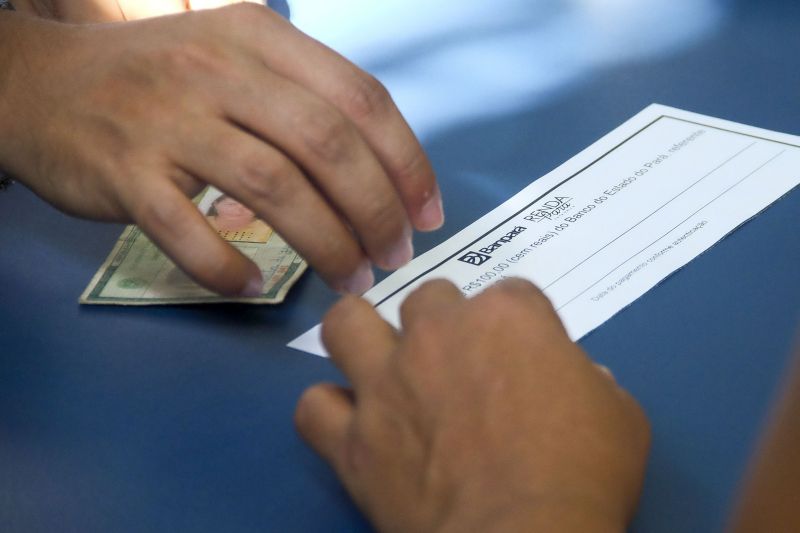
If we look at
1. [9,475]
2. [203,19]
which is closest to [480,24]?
[203,19]

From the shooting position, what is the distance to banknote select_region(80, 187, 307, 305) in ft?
2.65

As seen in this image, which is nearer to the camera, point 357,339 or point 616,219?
point 357,339

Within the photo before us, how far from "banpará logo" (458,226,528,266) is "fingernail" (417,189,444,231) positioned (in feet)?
0.18

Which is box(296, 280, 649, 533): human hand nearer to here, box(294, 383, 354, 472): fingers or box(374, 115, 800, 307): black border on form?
box(294, 383, 354, 472): fingers

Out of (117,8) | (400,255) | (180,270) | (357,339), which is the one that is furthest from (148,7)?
(357,339)

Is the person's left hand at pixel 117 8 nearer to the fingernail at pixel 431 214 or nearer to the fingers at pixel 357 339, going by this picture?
the fingernail at pixel 431 214

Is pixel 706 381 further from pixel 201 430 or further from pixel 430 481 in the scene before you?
pixel 201 430

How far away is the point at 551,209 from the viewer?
850 mm

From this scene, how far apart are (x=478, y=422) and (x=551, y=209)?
36cm

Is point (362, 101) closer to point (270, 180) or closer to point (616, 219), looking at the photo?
point (270, 180)

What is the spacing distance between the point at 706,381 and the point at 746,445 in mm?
62

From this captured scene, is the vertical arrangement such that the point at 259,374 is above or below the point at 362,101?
below

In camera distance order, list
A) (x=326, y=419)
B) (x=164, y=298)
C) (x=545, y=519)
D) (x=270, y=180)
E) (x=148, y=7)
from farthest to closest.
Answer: (x=148, y=7), (x=164, y=298), (x=270, y=180), (x=326, y=419), (x=545, y=519)

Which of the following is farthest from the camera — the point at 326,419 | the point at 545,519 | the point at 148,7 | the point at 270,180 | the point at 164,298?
the point at 148,7
